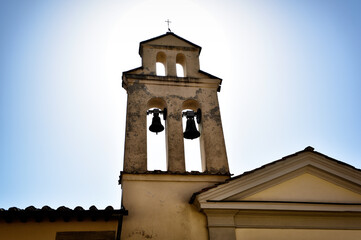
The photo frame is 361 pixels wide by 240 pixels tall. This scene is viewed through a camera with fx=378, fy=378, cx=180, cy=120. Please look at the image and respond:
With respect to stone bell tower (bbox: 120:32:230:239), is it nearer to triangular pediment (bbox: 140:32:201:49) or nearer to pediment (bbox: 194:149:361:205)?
triangular pediment (bbox: 140:32:201:49)

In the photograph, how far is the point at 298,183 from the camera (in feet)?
22.7

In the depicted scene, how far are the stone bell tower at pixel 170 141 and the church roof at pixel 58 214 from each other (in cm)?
45

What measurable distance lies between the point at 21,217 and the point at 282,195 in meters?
4.38

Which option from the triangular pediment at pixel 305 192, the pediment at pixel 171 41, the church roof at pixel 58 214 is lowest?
the church roof at pixel 58 214

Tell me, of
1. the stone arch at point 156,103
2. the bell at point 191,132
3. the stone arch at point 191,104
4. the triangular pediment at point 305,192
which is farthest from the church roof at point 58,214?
the stone arch at point 191,104

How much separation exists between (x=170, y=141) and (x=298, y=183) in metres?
2.53

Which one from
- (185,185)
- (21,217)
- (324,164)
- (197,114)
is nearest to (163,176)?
(185,185)

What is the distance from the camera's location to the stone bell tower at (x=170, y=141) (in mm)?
6414

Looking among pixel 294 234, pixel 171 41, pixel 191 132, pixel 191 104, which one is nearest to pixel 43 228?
pixel 191 132

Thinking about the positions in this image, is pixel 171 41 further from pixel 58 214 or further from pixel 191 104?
pixel 58 214

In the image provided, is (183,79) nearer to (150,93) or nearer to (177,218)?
(150,93)

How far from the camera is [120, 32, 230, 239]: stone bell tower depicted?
A: 21.0ft

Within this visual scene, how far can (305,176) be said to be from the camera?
7.02 meters

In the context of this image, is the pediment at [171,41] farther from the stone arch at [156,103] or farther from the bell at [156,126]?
the bell at [156,126]
